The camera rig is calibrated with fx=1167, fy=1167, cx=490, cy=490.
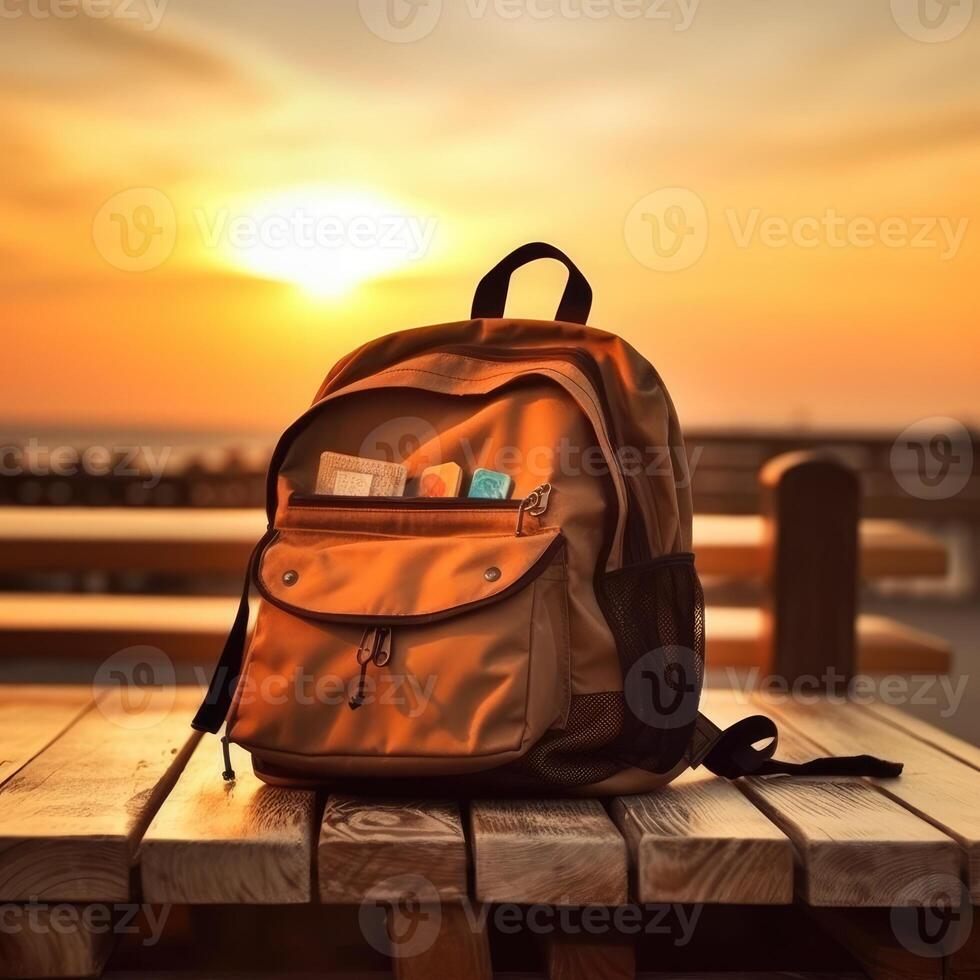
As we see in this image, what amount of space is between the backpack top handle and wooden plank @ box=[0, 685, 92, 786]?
915mm

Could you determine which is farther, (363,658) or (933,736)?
(933,736)

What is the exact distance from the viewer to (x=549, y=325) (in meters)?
1.63

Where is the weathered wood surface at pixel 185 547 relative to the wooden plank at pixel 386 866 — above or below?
above

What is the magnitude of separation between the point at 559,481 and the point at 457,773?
0.39 meters

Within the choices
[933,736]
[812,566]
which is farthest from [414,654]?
[812,566]

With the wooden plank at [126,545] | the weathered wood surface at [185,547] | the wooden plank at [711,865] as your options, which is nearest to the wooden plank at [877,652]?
the weathered wood surface at [185,547]

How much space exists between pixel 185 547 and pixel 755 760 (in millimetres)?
2088

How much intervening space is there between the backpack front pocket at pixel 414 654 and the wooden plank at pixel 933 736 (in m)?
0.77

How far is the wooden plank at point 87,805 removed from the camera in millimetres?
1271

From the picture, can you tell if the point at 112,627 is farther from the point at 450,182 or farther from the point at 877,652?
the point at 877,652

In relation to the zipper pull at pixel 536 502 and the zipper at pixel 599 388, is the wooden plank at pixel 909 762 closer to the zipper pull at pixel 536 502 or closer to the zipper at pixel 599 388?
the zipper at pixel 599 388

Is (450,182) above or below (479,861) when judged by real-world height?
above

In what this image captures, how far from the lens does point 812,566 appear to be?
237 centimetres

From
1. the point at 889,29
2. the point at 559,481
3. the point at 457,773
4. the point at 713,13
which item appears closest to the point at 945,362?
the point at 889,29
